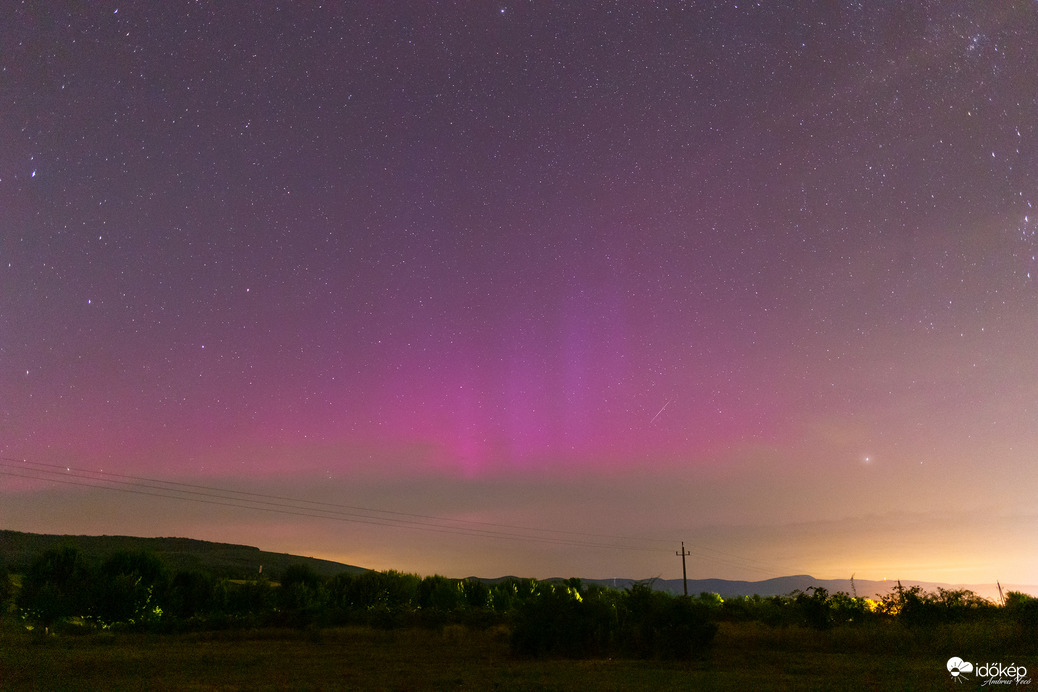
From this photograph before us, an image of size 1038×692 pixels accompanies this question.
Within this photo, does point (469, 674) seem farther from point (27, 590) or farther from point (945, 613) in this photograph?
point (27, 590)

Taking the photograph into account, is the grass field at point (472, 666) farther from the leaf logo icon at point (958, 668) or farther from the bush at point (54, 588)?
the bush at point (54, 588)

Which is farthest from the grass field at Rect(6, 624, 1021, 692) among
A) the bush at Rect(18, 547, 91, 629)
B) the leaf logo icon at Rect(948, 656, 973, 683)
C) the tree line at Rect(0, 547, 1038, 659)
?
the bush at Rect(18, 547, 91, 629)

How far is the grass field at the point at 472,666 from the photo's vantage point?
18.5 m

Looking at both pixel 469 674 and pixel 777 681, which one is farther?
pixel 469 674

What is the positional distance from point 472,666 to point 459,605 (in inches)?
2283

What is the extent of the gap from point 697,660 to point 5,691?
22.0 meters

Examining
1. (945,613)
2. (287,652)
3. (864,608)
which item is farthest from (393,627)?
(945,613)

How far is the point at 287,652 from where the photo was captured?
104 feet

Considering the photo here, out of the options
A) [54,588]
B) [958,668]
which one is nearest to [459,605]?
[54,588]

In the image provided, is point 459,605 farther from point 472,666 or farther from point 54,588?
point 472,666

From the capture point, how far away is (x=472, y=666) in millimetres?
23812

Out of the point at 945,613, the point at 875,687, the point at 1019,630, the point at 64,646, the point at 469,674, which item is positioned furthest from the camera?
the point at 64,646

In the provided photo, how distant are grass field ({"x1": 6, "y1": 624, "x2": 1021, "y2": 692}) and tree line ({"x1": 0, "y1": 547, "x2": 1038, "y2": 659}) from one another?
2.09 metres

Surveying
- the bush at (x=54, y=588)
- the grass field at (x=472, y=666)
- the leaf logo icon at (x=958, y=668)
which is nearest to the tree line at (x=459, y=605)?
the bush at (x=54, y=588)
